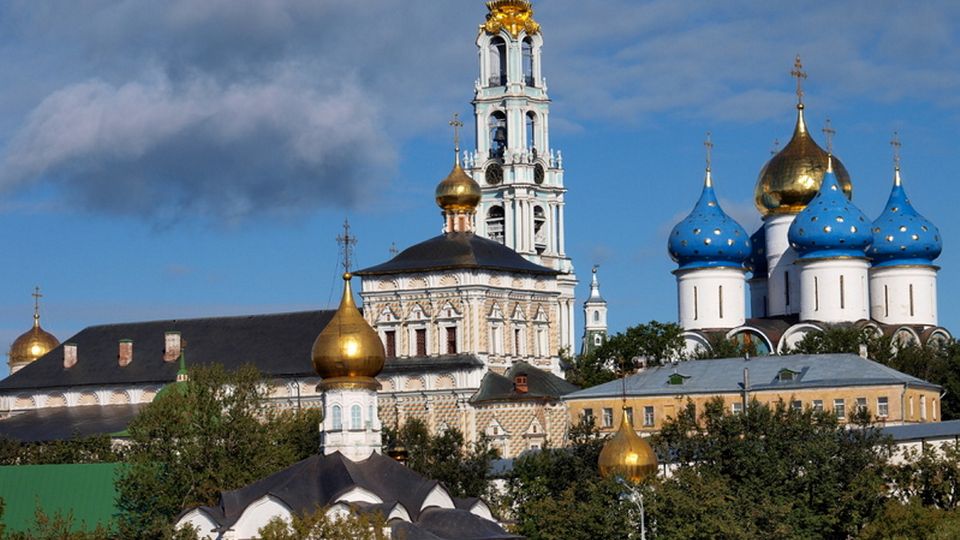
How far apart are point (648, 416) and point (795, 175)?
1584 centimetres

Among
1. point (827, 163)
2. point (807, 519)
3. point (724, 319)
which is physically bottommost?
point (807, 519)

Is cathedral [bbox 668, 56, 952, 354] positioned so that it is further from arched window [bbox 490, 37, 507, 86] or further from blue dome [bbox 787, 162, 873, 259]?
arched window [bbox 490, 37, 507, 86]

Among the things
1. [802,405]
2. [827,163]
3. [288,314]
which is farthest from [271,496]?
[827,163]

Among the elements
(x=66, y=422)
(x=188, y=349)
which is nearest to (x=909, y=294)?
(x=188, y=349)

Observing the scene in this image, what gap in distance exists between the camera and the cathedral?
74.4 m

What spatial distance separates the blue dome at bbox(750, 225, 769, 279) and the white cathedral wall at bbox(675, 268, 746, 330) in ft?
10.9

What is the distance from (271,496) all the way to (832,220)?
30.8 m

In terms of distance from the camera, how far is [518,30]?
304 ft

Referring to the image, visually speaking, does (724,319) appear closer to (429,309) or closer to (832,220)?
(832,220)

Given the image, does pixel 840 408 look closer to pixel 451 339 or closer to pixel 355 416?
pixel 451 339

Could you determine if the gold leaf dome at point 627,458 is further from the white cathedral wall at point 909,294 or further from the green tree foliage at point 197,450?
→ the white cathedral wall at point 909,294

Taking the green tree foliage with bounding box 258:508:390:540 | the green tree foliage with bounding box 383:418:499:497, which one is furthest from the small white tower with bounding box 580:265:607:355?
the green tree foliage with bounding box 258:508:390:540

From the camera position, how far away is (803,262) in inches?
2958

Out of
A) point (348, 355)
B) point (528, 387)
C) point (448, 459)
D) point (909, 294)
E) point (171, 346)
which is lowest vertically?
point (448, 459)
